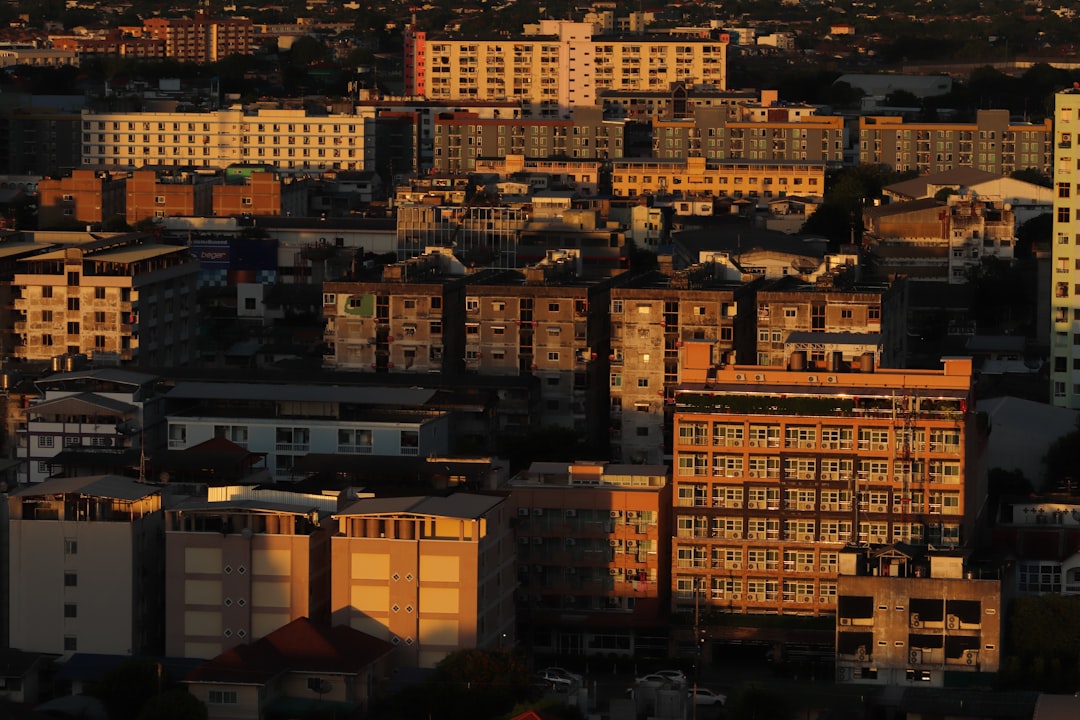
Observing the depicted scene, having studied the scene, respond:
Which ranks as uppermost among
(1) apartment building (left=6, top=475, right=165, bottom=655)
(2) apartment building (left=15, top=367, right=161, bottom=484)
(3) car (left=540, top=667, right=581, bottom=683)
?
(2) apartment building (left=15, top=367, right=161, bottom=484)

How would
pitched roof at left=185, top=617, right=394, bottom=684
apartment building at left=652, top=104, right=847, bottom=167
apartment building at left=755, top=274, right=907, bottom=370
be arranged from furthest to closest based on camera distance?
apartment building at left=652, top=104, right=847, bottom=167
apartment building at left=755, top=274, right=907, bottom=370
pitched roof at left=185, top=617, right=394, bottom=684

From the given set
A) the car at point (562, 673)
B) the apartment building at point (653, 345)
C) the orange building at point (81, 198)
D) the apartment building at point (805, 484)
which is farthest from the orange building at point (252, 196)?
the car at point (562, 673)

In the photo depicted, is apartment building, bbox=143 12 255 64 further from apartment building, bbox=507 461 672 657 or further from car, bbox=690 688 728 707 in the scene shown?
car, bbox=690 688 728 707

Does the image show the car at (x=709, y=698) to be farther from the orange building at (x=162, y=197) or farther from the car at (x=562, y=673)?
the orange building at (x=162, y=197)

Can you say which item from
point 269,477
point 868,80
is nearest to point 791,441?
point 269,477

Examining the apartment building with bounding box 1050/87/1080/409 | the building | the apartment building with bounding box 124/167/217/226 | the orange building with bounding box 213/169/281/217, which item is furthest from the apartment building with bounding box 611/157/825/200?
the building
